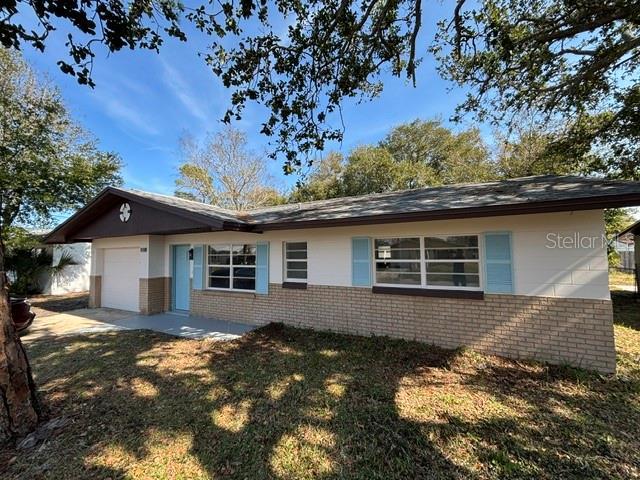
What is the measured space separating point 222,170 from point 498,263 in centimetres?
2238

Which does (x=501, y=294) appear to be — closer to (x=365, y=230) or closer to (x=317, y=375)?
(x=365, y=230)

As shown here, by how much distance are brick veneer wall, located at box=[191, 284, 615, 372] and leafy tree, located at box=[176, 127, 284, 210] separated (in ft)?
56.5

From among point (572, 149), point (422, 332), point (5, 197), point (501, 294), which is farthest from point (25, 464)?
point (5, 197)

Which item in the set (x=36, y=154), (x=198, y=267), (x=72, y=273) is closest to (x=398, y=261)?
(x=198, y=267)

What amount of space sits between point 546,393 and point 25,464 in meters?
6.52

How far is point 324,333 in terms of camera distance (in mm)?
7355

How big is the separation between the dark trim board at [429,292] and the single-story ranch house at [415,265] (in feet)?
0.09

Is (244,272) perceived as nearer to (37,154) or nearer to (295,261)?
(295,261)

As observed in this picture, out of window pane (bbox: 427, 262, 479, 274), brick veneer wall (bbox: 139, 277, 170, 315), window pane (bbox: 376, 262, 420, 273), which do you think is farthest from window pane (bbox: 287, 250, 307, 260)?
brick veneer wall (bbox: 139, 277, 170, 315)

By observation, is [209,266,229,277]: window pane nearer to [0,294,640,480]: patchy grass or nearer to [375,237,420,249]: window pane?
[0,294,640,480]: patchy grass

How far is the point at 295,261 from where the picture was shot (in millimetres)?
8266

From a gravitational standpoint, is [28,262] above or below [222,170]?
below

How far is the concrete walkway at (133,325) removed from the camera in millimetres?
7859

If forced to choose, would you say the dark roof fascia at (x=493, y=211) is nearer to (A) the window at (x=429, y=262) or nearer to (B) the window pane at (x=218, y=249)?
(A) the window at (x=429, y=262)
